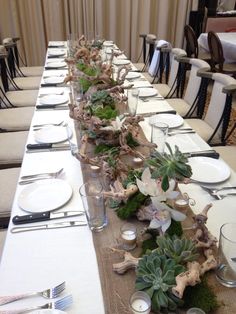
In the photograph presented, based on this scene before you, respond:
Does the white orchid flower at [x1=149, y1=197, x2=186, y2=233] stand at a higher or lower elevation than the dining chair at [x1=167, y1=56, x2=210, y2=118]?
higher

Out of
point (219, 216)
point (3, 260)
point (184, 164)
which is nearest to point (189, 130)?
point (219, 216)

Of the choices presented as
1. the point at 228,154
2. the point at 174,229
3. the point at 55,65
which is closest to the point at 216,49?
the point at 55,65

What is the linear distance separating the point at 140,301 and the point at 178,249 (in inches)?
5.5

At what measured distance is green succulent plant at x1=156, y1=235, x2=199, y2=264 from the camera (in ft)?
2.33

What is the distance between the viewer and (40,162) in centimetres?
134

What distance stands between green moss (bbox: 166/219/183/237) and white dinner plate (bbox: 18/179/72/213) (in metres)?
0.39

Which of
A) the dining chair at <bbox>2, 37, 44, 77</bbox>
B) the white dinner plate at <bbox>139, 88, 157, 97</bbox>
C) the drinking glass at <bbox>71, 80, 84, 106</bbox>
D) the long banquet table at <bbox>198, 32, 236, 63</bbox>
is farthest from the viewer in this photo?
the long banquet table at <bbox>198, 32, 236, 63</bbox>

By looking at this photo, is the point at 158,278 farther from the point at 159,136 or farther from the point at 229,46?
the point at 229,46

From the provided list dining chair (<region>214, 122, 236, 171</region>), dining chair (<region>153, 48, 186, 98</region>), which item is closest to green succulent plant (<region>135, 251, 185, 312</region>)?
dining chair (<region>214, 122, 236, 171</region>)

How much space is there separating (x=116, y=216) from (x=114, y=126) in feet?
1.37

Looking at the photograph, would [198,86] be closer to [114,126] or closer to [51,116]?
[51,116]

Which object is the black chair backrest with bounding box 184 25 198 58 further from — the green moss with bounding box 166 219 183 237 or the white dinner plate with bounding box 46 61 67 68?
the green moss with bounding box 166 219 183 237

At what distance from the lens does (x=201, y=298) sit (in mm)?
671

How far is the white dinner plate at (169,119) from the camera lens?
5.50 feet
